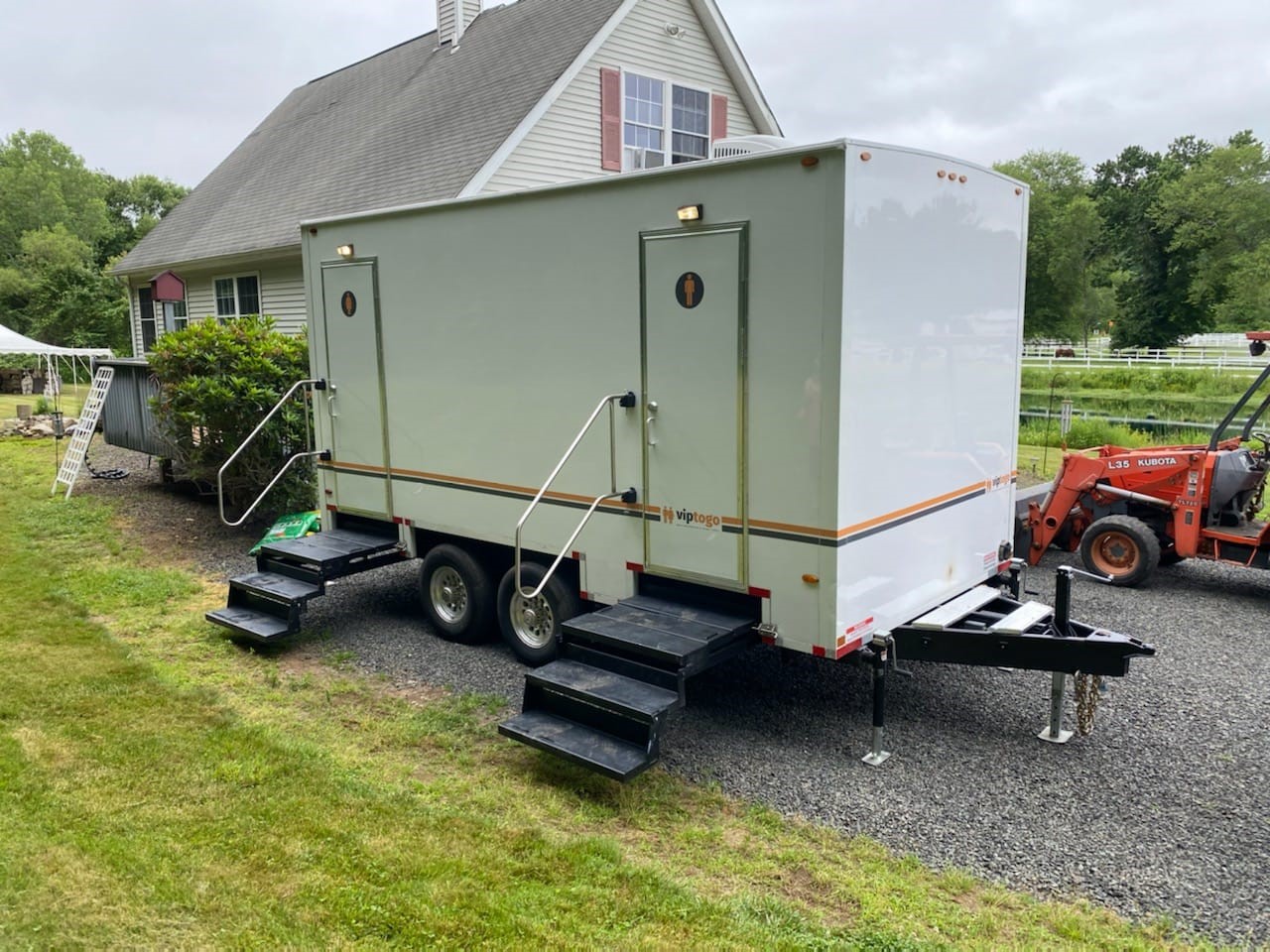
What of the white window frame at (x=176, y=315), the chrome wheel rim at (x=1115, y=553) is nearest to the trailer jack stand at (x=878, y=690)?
the chrome wheel rim at (x=1115, y=553)

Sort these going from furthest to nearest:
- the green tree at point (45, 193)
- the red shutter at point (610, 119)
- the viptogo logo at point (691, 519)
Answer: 1. the green tree at point (45, 193)
2. the red shutter at point (610, 119)
3. the viptogo logo at point (691, 519)

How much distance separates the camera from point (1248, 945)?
3.37 meters

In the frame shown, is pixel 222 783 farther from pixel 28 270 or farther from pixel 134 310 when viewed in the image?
pixel 28 270

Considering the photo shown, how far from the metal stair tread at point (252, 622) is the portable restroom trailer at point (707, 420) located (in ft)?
0.10

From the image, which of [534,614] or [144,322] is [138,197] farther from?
[534,614]

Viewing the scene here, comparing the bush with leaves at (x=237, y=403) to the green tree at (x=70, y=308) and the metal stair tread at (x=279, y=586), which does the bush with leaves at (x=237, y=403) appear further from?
the green tree at (x=70, y=308)

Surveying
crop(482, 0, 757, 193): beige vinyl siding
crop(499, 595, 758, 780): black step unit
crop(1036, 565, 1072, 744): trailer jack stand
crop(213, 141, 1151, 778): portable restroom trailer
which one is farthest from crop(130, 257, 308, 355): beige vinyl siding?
crop(1036, 565, 1072, 744): trailer jack stand

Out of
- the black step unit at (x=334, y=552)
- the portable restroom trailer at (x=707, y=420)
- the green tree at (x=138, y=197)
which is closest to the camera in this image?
the portable restroom trailer at (x=707, y=420)

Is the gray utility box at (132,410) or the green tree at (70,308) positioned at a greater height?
the green tree at (70,308)

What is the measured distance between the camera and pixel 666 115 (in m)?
15.5

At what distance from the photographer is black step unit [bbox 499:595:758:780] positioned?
14.7 ft

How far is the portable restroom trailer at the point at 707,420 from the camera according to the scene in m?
4.61

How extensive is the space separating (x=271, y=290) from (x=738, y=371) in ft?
47.9

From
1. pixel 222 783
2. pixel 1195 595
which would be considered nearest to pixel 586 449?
pixel 222 783
